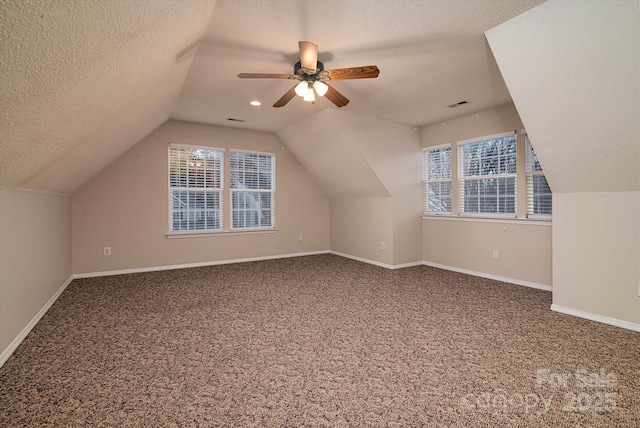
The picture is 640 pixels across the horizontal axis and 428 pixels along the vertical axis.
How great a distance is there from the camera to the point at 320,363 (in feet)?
6.89

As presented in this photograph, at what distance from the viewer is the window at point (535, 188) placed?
3.80 meters

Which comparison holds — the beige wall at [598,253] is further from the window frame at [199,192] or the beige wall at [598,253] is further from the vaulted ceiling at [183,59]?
the window frame at [199,192]

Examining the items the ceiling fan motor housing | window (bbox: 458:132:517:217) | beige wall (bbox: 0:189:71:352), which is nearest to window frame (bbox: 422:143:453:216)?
window (bbox: 458:132:517:217)

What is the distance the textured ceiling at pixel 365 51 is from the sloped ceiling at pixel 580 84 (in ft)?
0.66

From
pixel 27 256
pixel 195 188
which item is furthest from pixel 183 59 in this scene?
pixel 195 188

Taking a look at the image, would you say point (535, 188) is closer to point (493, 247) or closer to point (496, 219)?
point (496, 219)

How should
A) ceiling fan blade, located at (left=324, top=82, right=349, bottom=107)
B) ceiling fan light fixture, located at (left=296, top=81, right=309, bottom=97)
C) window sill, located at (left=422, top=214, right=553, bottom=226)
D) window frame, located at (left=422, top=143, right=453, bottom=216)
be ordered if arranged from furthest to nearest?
window frame, located at (left=422, top=143, right=453, bottom=216) → window sill, located at (left=422, top=214, right=553, bottom=226) → ceiling fan blade, located at (left=324, top=82, right=349, bottom=107) → ceiling fan light fixture, located at (left=296, top=81, right=309, bottom=97)

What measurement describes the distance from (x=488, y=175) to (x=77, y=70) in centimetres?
459

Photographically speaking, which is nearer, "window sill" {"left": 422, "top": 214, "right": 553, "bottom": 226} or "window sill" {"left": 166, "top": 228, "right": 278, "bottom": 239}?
"window sill" {"left": 422, "top": 214, "right": 553, "bottom": 226}

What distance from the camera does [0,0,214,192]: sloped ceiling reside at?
1055mm

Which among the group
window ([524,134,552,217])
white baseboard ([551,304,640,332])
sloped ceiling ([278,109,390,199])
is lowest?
white baseboard ([551,304,640,332])

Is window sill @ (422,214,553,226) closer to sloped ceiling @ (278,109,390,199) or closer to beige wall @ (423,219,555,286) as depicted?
beige wall @ (423,219,555,286)

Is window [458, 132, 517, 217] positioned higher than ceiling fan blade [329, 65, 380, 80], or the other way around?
ceiling fan blade [329, 65, 380, 80]

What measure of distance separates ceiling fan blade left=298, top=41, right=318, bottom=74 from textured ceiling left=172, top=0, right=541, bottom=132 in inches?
6.3
